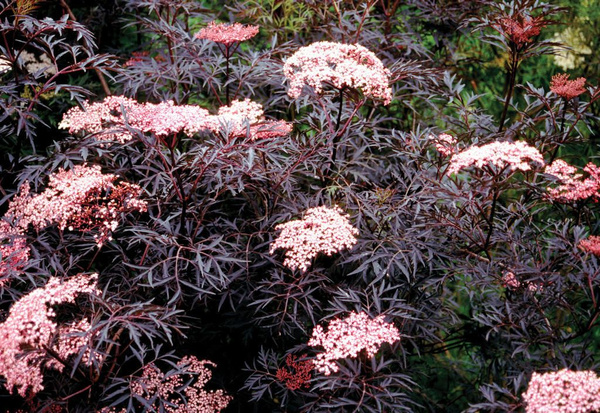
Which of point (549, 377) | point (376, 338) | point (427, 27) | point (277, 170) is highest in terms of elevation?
point (427, 27)

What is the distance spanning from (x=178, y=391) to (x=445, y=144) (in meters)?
1.61

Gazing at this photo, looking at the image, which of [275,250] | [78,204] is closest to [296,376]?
[275,250]

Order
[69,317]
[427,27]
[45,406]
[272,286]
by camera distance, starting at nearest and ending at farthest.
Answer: [45,406] < [69,317] < [272,286] < [427,27]

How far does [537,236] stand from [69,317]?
215 cm

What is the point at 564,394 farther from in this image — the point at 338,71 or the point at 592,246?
the point at 338,71

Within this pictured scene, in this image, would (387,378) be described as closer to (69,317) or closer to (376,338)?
(376,338)

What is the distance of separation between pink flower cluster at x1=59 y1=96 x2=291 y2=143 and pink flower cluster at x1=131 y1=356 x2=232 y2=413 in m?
0.95

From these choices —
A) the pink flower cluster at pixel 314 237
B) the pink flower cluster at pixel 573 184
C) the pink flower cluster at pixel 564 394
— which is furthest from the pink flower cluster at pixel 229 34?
the pink flower cluster at pixel 564 394

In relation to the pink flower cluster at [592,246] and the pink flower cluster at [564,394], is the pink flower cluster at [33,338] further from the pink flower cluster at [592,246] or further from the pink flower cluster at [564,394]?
the pink flower cluster at [592,246]

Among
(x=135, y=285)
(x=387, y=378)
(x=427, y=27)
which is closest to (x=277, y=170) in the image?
(x=135, y=285)

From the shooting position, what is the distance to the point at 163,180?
2549 millimetres

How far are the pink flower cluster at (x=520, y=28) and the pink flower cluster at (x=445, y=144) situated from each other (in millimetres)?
522

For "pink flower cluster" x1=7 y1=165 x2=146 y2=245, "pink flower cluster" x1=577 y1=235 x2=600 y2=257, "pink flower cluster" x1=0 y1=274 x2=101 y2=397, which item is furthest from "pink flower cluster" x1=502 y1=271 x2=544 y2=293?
"pink flower cluster" x1=0 y1=274 x2=101 y2=397

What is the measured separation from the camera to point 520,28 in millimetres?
2420
